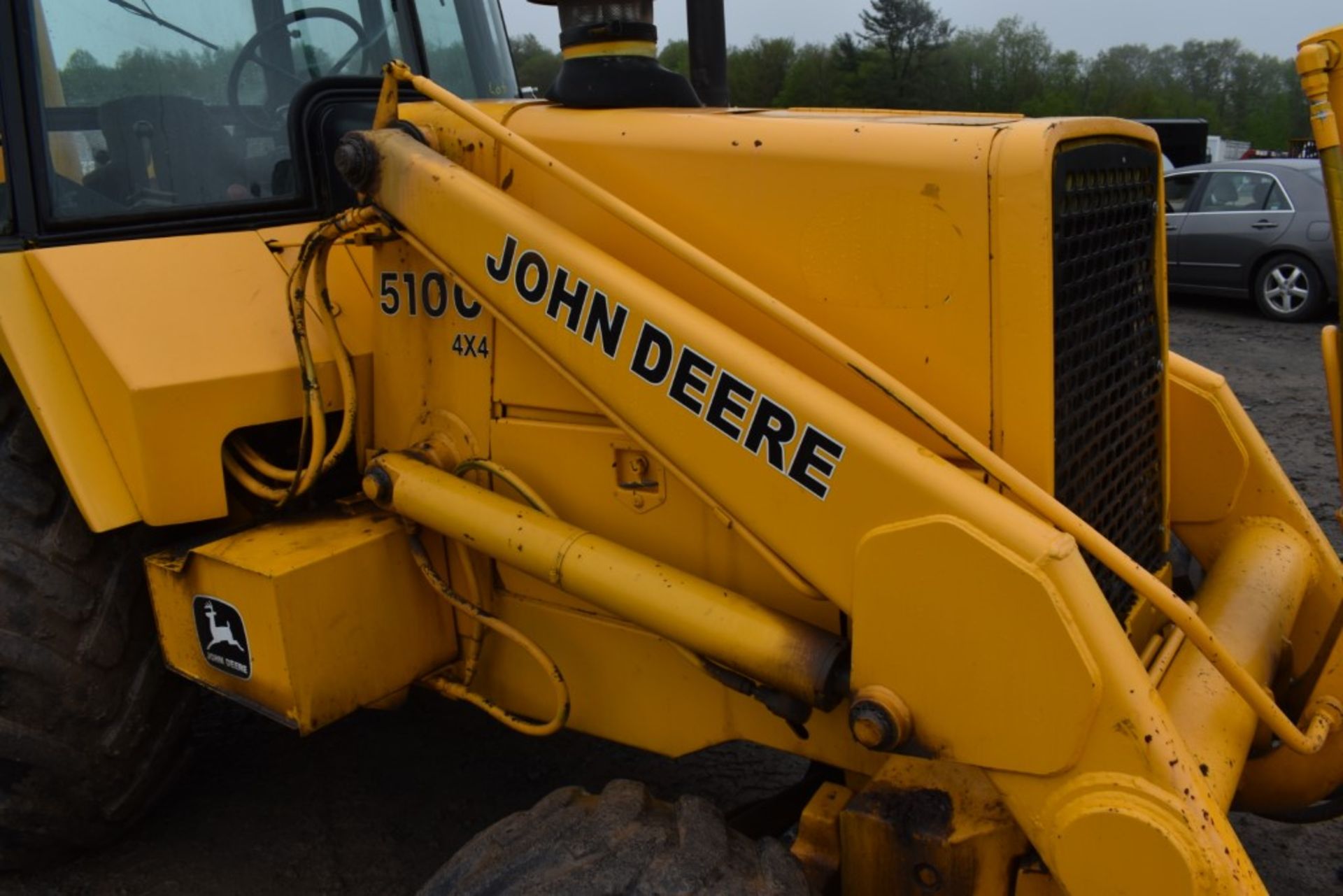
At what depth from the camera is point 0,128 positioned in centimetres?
254

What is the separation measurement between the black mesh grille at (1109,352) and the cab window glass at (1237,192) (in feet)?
30.2

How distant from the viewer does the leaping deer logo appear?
90.8 inches

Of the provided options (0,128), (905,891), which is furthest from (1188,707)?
(0,128)

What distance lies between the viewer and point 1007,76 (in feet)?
146

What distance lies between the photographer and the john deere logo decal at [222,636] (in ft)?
7.51

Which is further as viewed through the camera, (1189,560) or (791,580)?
(1189,560)

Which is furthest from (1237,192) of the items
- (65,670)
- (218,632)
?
(65,670)

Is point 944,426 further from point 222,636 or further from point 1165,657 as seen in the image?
point 222,636

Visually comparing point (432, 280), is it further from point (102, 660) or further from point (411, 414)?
point (102, 660)

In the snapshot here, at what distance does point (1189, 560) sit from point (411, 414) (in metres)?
1.85

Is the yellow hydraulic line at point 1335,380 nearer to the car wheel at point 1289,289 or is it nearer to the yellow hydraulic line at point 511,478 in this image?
the yellow hydraulic line at point 511,478

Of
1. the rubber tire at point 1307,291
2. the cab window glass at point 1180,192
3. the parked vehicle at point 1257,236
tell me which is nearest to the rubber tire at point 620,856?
the parked vehicle at point 1257,236

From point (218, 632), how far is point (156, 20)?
1.38m

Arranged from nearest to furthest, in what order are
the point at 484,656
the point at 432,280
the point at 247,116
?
the point at 432,280 < the point at 484,656 < the point at 247,116
